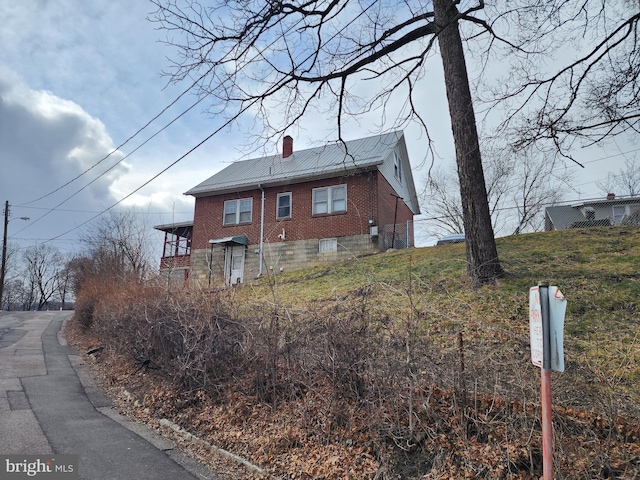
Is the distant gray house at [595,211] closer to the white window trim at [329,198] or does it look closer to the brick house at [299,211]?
the brick house at [299,211]

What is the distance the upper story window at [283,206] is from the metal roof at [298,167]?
0.74 meters

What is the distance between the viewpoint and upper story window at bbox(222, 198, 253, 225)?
22.9 metres

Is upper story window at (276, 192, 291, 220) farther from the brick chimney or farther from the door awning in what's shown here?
the brick chimney

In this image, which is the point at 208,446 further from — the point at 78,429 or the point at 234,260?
the point at 234,260

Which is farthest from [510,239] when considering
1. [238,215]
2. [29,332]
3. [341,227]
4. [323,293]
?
[29,332]

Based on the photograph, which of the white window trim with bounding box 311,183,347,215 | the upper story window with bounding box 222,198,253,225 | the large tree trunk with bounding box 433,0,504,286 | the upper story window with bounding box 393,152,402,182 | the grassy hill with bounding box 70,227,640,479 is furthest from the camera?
the upper story window with bounding box 393,152,402,182

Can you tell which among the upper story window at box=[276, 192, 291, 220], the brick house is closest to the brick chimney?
the brick house

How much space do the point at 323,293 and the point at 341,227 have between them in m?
8.89

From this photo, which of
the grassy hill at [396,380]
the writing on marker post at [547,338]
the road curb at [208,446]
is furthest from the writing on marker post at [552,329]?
the road curb at [208,446]

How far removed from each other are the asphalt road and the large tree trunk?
21.1 ft

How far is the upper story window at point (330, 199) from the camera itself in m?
20.5

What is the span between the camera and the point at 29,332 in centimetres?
1583

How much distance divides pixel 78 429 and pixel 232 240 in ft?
53.0

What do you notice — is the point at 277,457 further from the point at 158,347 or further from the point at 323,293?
the point at 323,293
